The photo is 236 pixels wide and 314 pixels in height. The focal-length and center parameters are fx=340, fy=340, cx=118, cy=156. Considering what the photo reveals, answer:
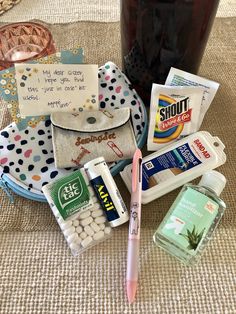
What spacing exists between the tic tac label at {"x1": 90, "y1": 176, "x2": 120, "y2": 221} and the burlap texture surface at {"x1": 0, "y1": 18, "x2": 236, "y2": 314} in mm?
32

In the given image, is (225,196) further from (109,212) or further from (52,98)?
(52,98)

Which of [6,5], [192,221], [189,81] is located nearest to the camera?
[192,221]

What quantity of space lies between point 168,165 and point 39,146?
19cm

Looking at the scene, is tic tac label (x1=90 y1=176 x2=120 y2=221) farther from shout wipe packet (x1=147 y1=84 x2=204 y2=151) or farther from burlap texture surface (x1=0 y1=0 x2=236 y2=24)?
burlap texture surface (x1=0 y1=0 x2=236 y2=24)

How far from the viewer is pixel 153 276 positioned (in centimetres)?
41

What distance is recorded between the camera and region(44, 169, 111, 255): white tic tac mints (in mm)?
417

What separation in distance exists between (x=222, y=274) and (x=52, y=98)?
13.1 inches

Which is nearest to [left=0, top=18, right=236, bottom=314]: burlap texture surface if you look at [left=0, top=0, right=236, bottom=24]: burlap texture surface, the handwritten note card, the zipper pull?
the zipper pull

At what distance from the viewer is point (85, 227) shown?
42 centimetres

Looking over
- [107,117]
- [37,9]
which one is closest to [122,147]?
[107,117]

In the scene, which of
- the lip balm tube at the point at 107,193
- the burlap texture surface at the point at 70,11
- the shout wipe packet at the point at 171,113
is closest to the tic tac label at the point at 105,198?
the lip balm tube at the point at 107,193

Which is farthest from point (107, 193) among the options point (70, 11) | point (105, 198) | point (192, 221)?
→ point (70, 11)

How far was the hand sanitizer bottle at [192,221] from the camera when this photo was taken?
0.40 meters

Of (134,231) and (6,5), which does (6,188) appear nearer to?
(134,231)
